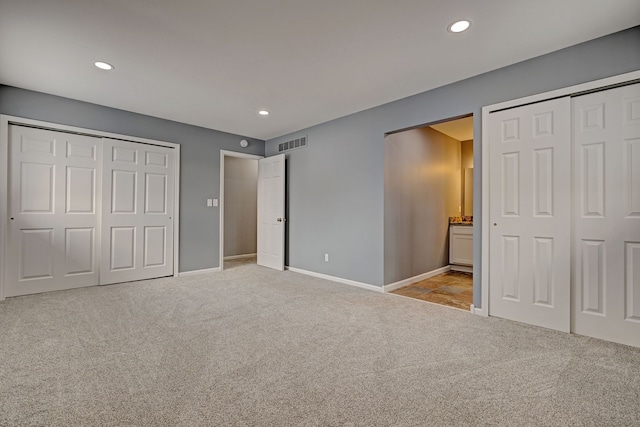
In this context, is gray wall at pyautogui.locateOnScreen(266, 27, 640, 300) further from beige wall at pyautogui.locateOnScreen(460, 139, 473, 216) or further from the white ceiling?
beige wall at pyautogui.locateOnScreen(460, 139, 473, 216)

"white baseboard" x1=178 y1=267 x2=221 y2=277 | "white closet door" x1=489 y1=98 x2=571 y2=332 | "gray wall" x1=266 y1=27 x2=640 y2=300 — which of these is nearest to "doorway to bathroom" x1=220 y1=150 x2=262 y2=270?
"white baseboard" x1=178 y1=267 x2=221 y2=277

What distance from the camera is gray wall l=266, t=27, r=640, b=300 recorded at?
254 cm

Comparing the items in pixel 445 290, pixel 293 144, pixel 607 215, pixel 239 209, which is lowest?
pixel 445 290

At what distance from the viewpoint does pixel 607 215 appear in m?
2.43

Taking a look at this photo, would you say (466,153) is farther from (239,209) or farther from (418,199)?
(239,209)

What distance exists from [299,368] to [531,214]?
101 inches

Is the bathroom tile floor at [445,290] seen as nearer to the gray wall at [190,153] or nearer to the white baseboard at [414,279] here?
the white baseboard at [414,279]

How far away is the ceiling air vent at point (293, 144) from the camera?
5195 millimetres

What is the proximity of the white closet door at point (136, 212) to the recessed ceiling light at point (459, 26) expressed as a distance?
4339mm

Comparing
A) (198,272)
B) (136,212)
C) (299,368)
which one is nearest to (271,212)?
(198,272)

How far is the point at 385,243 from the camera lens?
400cm

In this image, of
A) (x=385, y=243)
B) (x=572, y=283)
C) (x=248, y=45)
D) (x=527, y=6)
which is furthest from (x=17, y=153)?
(x=572, y=283)

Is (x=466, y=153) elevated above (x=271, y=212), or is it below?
above

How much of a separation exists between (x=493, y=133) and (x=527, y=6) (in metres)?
1.19
